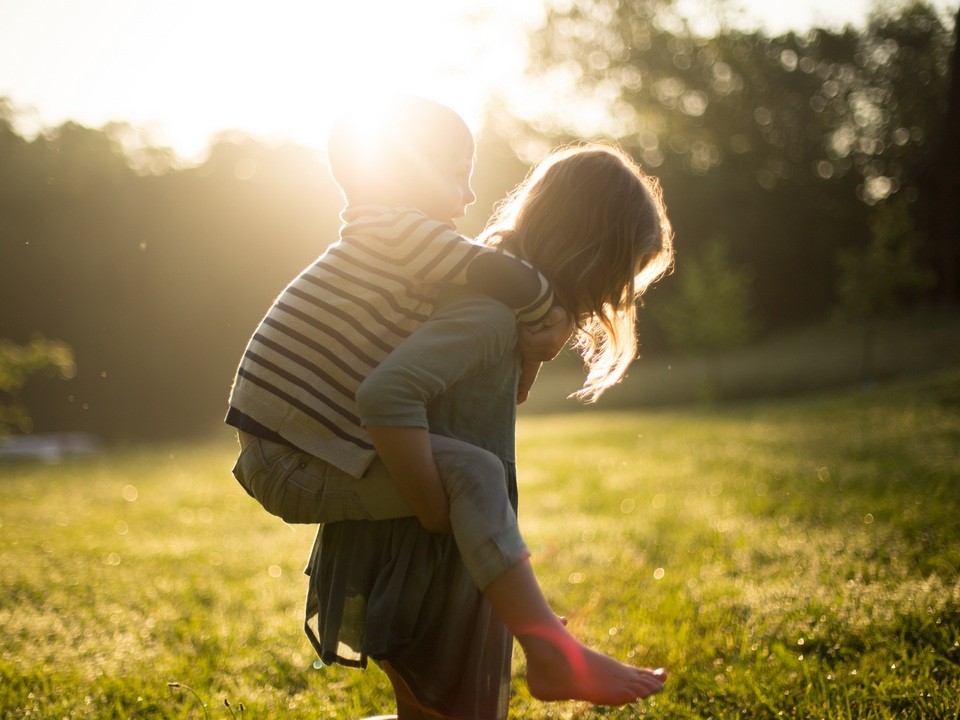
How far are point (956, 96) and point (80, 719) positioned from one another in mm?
14418

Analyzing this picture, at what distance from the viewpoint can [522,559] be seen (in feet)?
5.69

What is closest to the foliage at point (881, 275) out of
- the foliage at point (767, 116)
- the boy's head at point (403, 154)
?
the foliage at point (767, 116)

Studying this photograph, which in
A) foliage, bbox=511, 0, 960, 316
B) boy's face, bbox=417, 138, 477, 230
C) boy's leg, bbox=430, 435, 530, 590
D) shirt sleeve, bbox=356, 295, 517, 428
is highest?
foliage, bbox=511, 0, 960, 316

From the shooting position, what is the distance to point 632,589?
3932 millimetres

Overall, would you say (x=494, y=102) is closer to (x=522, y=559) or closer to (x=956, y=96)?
(x=956, y=96)

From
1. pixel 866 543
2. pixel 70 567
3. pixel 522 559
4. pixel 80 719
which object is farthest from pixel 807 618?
pixel 70 567

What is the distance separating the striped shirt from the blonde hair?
0.16m

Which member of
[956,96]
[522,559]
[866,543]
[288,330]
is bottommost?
[866,543]

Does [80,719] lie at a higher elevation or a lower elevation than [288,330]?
lower

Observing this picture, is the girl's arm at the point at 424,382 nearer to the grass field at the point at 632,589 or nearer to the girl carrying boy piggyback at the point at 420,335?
the girl carrying boy piggyback at the point at 420,335

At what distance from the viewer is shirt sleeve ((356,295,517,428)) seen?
1.63 meters

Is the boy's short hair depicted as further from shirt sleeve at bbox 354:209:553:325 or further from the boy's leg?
the boy's leg

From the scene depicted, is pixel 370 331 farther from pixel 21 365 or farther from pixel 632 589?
pixel 21 365

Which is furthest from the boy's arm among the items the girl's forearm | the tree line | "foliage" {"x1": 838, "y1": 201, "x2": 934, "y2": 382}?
"foliage" {"x1": 838, "y1": 201, "x2": 934, "y2": 382}
